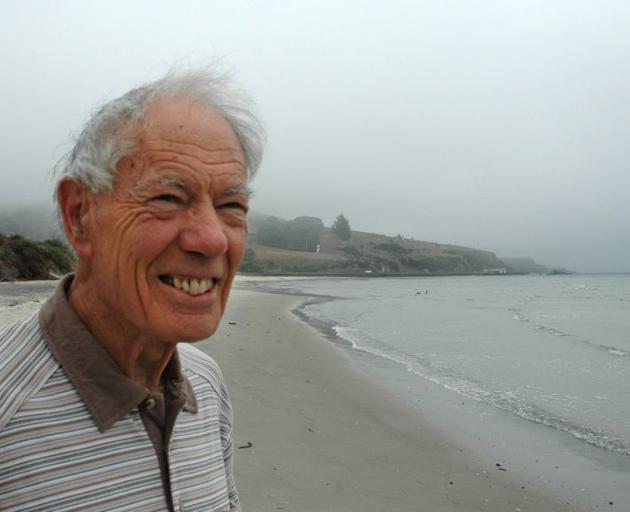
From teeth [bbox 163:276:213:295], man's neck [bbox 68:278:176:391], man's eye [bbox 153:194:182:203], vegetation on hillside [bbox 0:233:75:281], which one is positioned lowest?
vegetation on hillside [bbox 0:233:75:281]

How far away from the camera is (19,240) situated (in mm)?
38438

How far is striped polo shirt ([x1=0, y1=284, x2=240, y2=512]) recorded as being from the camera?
121 centimetres

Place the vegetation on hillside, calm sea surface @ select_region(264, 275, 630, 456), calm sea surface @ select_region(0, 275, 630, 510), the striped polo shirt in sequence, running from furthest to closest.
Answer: the vegetation on hillside → calm sea surface @ select_region(264, 275, 630, 456) → calm sea surface @ select_region(0, 275, 630, 510) → the striped polo shirt

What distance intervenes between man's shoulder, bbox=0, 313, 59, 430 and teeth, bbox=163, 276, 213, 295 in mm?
331

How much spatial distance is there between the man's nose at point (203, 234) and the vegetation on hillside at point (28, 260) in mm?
36874

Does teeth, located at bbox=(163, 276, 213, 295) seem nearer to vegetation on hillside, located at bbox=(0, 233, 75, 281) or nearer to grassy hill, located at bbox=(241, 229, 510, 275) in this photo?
vegetation on hillside, located at bbox=(0, 233, 75, 281)

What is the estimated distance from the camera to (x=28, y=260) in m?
37.0

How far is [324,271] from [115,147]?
→ 12556 cm

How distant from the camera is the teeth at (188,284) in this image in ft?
4.59

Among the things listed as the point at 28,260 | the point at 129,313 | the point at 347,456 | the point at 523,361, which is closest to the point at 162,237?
the point at 129,313

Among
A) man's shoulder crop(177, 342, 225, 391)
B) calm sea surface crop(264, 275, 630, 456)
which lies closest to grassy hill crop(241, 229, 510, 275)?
calm sea surface crop(264, 275, 630, 456)

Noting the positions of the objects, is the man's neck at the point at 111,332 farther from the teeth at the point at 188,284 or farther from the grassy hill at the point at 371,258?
the grassy hill at the point at 371,258

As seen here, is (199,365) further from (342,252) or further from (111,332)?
(342,252)

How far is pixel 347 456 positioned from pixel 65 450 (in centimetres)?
521
